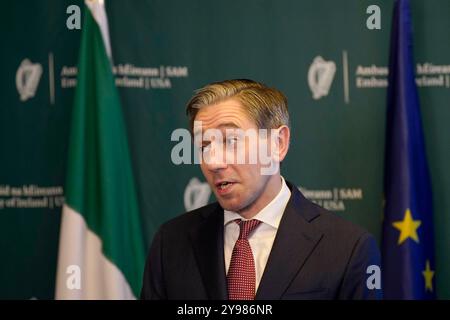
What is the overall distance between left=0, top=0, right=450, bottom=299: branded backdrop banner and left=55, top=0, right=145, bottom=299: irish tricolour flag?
0.30m

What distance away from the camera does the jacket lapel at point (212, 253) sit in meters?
2.07

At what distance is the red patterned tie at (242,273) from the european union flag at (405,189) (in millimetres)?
1742

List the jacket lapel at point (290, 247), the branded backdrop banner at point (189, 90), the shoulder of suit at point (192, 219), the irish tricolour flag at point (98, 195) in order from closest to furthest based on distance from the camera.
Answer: the jacket lapel at point (290, 247) < the shoulder of suit at point (192, 219) < the irish tricolour flag at point (98, 195) < the branded backdrop banner at point (189, 90)

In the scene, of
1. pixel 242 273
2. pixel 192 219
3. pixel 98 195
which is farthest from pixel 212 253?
pixel 98 195

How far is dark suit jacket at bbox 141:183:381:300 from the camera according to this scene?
2031 mm

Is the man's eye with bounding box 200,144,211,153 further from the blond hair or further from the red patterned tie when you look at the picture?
the red patterned tie

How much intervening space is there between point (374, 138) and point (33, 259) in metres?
2.17

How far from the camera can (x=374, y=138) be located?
3.96m

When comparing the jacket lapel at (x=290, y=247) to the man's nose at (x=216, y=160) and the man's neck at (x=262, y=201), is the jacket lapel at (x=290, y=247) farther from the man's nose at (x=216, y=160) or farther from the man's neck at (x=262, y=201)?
the man's nose at (x=216, y=160)

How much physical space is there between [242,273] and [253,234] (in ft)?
0.49

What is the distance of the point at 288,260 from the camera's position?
Answer: 207 cm

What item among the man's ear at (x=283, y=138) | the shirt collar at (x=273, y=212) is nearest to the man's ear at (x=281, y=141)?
the man's ear at (x=283, y=138)

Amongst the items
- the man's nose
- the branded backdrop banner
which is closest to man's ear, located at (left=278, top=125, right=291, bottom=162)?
the man's nose

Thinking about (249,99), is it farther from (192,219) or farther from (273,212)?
(192,219)
